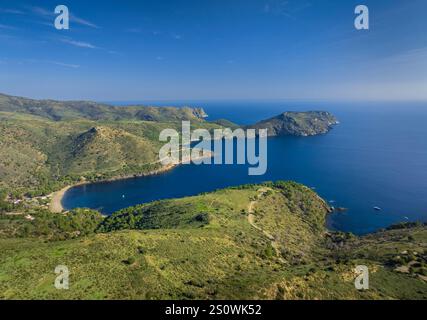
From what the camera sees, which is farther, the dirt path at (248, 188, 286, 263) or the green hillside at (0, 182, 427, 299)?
the dirt path at (248, 188, 286, 263)

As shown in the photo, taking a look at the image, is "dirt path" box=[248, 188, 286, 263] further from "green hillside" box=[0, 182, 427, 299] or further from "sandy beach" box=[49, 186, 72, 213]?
"sandy beach" box=[49, 186, 72, 213]

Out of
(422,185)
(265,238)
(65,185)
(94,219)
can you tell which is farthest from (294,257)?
(65,185)

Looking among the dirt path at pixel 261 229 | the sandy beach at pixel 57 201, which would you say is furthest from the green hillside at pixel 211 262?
the sandy beach at pixel 57 201

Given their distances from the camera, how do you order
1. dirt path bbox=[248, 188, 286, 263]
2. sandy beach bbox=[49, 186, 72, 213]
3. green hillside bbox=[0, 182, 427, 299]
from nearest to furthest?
green hillside bbox=[0, 182, 427, 299] → dirt path bbox=[248, 188, 286, 263] → sandy beach bbox=[49, 186, 72, 213]

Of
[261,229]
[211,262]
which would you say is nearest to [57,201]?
[261,229]

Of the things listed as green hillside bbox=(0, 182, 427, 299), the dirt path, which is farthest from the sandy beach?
the dirt path

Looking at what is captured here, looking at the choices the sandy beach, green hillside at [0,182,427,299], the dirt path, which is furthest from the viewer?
the sandy beach
